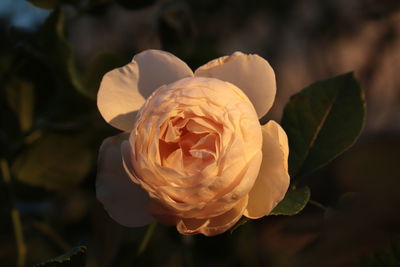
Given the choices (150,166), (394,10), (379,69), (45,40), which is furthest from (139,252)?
(379,69)

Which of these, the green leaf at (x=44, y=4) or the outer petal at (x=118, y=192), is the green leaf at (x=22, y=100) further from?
the outer petal at (x=118, y=192)

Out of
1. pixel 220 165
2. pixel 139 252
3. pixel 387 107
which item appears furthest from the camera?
pixel 387 107

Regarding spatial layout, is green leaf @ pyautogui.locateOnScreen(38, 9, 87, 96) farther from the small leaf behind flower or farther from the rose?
the small leaf behind flower

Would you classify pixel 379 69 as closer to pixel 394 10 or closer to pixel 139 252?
pixel 394 10

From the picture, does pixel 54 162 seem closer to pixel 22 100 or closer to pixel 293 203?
pixel 22 100

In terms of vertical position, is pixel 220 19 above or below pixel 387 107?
above

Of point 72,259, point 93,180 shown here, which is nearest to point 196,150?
point 72,259
